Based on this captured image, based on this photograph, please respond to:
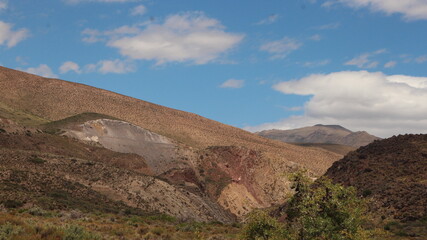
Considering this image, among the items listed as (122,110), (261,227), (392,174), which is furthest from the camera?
(122,110)

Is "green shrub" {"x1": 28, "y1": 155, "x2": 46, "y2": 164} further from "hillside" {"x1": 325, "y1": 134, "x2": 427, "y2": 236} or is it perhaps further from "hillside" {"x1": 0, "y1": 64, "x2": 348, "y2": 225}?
"hillside" {"x1": 325, "y1": 134, "x2": 427, "y2": 236}

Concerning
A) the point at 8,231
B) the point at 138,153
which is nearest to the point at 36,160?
the point at 8,231

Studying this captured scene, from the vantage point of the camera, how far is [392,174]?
141 ft

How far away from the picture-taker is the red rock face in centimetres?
3638

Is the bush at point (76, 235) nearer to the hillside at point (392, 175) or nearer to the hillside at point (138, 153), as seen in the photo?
the hillside at point (138, 153)

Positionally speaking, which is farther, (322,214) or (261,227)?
(261,227)

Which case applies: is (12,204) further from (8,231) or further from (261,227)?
(261,227)

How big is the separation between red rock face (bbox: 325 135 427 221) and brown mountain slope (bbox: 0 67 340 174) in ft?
208

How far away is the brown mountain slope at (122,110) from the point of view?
122 m

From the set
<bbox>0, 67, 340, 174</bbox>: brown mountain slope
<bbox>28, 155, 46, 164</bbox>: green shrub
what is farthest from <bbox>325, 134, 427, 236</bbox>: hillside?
<bbox>0, 67, 340, 174</bbox>: brown mountain slope

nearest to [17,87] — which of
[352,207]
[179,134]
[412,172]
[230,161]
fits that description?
[179,134]

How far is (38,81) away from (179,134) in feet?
161

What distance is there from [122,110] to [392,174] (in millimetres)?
102727

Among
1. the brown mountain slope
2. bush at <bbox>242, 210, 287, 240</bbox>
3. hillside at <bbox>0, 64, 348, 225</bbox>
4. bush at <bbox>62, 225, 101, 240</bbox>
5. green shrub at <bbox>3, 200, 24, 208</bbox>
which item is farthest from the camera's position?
the brown mountain slope
